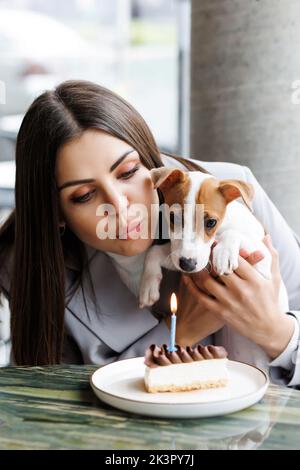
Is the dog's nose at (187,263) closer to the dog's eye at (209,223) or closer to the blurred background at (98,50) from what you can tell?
the dog's eye at (209,223)

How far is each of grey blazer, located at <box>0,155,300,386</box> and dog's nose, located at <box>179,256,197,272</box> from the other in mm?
377

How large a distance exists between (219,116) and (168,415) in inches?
49.9

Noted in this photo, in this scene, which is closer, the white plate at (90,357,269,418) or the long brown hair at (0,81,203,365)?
the white plate at (90,357,269,418)

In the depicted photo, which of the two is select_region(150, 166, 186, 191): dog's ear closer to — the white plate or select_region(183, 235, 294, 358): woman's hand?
select_region(183, 235, 294, 358): woman's hand

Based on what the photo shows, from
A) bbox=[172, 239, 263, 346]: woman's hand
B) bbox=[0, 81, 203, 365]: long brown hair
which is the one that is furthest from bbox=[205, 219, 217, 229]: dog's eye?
bbox=[0, 81, 203, 365]: long brown hair

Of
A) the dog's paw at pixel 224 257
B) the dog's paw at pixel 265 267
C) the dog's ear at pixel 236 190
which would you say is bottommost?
the dog's paw at pixel 265 267

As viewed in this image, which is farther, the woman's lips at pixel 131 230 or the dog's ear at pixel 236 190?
the woman's lips at pixel 131 230

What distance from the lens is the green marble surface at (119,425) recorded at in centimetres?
95

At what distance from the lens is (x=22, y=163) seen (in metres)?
1.54

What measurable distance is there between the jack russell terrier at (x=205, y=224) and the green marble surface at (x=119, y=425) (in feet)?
0.92

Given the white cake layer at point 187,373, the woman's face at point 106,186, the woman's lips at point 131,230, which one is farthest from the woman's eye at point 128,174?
the white cake layer at point 187,373

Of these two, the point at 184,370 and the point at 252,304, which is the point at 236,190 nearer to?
the point at 252,304

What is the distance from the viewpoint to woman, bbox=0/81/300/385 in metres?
1.41

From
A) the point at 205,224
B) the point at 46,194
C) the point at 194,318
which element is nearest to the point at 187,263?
the point at 205,224
